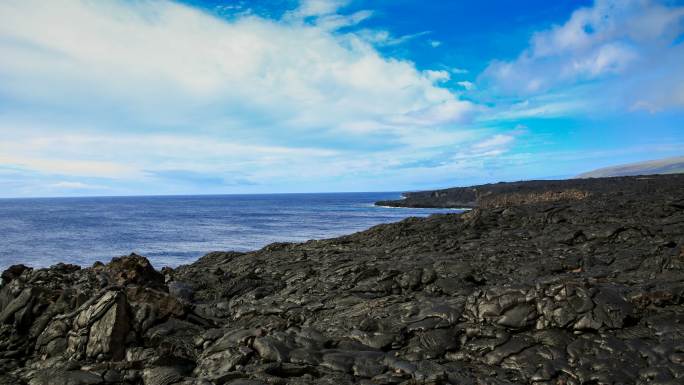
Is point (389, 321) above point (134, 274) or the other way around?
the other way around

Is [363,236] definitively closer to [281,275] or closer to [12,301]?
[281,275]

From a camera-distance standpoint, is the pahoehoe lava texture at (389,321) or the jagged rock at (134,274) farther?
the jagged rock at (134,274)

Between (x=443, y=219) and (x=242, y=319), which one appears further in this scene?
(x=443, y=219)

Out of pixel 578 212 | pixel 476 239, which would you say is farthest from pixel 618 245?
pixel 578 212

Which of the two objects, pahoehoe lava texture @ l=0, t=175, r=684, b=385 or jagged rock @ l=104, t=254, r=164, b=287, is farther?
jagged rock @ l=104, t=254, r=164, b=287

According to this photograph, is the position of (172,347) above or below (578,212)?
below

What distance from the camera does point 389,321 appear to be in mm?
13922

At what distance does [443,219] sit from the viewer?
1359 inches

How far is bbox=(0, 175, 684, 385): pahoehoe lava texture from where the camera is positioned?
1103cm

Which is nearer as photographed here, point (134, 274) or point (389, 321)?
point (389, 321)

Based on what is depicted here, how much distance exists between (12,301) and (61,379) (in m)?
8.90

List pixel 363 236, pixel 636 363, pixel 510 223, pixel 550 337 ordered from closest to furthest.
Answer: pixel 636 363 → pixel 550 337 → pixel 510 223 → pixel 363 236

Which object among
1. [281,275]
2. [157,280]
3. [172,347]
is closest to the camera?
[172,347]

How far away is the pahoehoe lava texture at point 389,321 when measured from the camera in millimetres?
11031
